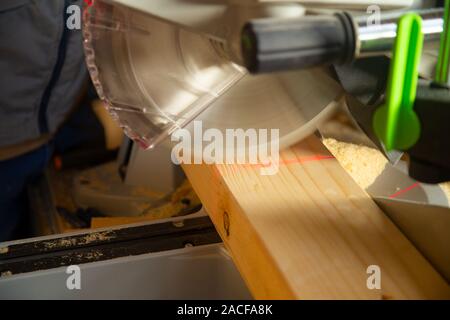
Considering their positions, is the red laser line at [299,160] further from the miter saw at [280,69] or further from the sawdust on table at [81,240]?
the sawdust on table at [81,240]

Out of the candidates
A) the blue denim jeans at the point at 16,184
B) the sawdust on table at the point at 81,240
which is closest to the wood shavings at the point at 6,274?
the sawdust on table at the point at 81,240

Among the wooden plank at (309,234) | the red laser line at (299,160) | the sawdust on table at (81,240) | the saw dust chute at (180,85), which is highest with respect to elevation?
the saw dust chute at (180,85)

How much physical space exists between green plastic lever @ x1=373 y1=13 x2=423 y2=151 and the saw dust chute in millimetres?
116

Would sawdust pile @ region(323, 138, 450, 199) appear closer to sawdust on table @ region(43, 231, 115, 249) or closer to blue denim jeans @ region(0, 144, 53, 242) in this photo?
sawdust on table @ region(43, 231, 115, 249)

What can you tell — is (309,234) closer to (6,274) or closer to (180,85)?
(180,85)

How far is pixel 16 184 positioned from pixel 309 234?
862 millimetres

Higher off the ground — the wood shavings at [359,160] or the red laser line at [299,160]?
the red laser line at [299,160]

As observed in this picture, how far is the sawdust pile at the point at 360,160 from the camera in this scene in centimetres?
77

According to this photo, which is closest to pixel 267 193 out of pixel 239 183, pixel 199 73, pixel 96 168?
pixel 239 183

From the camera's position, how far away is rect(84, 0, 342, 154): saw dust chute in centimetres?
60

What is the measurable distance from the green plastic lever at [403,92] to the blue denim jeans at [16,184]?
3.03 ft

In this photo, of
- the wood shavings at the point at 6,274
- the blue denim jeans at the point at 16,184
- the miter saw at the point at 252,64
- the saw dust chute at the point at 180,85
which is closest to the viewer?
the miter saw at the point at 252,64

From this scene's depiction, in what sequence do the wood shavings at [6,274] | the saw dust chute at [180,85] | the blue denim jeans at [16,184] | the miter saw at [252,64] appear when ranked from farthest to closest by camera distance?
1. the blue denim jeans at [16,184]
2. the wood shavings at [6,274]
3. the saw dust chute at [180,85]
4. the miter saw at [252,64]

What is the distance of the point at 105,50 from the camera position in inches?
25.0
